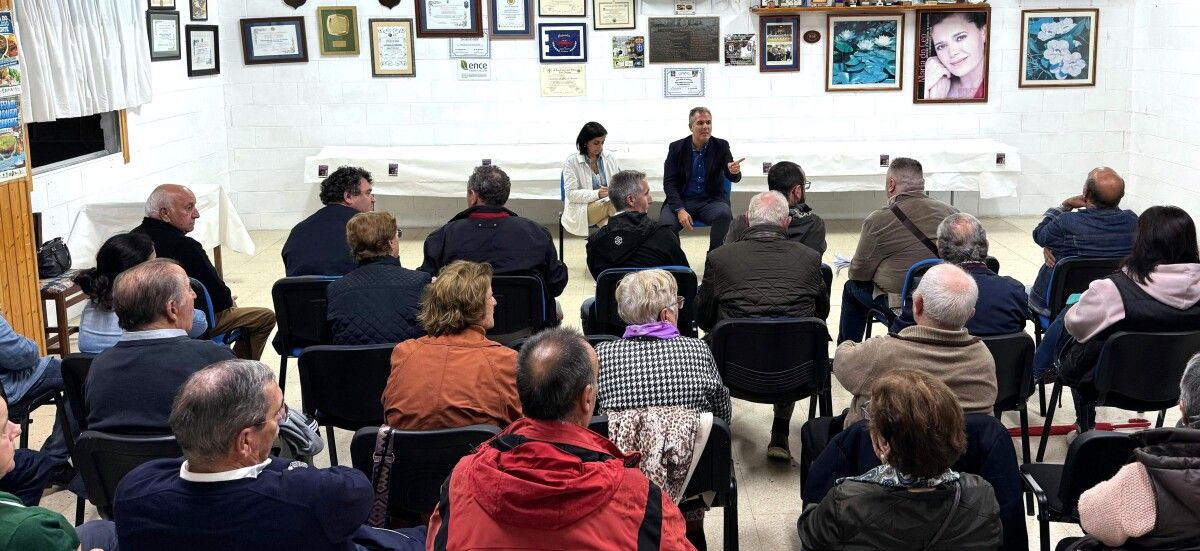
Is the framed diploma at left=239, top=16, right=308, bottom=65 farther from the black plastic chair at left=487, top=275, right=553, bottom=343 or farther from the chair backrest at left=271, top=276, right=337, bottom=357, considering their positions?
the black plastic chair at left=487, top=275, right=553, bottom=343

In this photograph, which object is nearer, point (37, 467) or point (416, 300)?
point (37, 467)

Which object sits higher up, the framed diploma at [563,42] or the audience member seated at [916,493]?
the framed diploma at [563,42]

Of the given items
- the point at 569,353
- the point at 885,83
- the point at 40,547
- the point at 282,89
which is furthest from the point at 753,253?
the point at 282,89

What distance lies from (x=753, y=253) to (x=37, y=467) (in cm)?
254

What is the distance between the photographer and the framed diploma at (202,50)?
28.0 ft

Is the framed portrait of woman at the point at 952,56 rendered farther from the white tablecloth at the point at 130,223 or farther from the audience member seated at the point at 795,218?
the white tablecloth at the point at 130,223

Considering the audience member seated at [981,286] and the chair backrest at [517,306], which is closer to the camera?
the audience member seated at [981,286]

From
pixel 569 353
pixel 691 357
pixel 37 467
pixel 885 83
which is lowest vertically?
pixel 37 467

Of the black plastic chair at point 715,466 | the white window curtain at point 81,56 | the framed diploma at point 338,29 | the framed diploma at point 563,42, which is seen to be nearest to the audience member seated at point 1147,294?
the black plastic chair at point 715,466

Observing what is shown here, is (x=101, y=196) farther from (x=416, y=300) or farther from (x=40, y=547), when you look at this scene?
(x=40, y=547)

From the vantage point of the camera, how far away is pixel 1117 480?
237 centimetres

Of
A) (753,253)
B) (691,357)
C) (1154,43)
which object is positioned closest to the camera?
(691,357)

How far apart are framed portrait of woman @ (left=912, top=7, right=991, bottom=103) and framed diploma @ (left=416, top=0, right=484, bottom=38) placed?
3530 mm

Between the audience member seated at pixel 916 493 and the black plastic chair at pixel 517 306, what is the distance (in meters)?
2.31
